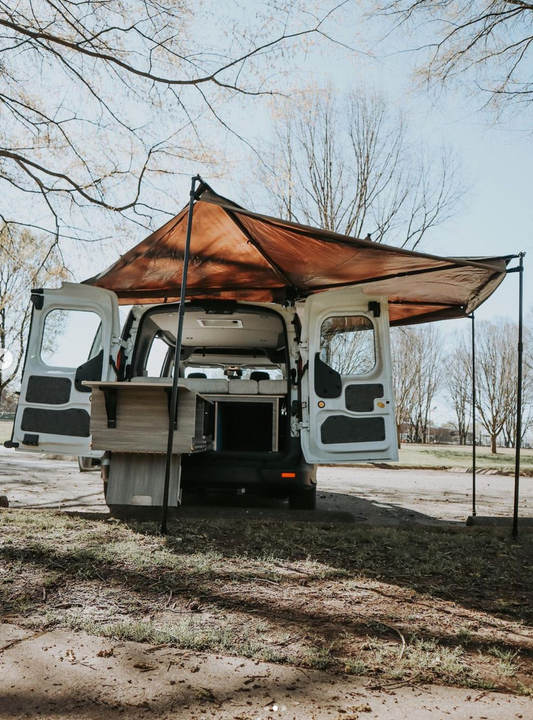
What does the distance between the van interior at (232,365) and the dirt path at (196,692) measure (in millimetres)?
3528

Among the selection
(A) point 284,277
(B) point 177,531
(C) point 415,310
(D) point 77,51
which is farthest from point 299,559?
(D) point 77,51

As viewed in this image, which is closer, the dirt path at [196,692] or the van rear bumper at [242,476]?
the dirt path at [196,692]

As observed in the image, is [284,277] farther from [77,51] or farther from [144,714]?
[144,714]

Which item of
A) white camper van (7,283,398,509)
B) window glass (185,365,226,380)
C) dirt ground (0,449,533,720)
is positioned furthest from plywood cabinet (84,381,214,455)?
window glass (185,365,226,380)

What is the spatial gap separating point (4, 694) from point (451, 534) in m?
3.29

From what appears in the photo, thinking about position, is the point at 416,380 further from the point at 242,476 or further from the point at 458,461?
the point at 242,476

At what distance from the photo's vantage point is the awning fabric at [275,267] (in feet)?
16.2

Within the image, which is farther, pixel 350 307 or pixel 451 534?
pixel 350 307

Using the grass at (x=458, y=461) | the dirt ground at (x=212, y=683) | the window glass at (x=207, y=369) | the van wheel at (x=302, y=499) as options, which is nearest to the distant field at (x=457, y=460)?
the grass at (x=458, y=461)

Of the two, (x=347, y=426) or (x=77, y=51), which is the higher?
(x=77, y=51)

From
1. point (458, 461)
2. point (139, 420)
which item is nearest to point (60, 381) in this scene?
point (139, 420)

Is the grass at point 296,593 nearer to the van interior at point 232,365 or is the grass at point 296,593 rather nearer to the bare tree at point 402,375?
the van interior at point 232,365

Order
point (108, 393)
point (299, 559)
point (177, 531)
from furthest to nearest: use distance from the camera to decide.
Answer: point (108, 393) → point (177, 531) → point (299, 559)

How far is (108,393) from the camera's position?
14.8 feet
